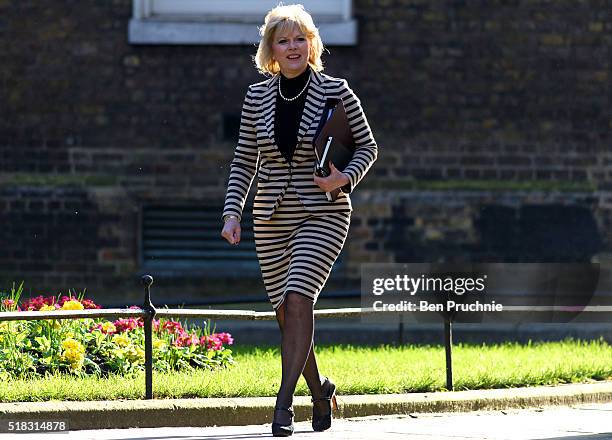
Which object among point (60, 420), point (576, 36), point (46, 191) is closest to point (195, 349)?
point (60, 420)

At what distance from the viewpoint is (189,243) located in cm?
1616

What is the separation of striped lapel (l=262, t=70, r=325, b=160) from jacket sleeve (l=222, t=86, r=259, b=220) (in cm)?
9

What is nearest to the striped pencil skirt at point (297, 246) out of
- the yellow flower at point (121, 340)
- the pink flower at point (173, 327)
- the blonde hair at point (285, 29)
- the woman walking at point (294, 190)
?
the woman walking at point (294, 190)

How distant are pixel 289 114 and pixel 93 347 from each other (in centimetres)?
261

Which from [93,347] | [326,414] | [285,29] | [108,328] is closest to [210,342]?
[108,328]

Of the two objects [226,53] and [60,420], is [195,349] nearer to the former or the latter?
[60,420]

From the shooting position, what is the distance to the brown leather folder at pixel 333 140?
7301 millimetres

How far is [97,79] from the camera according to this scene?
15883mm

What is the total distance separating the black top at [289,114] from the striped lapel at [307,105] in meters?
0.02

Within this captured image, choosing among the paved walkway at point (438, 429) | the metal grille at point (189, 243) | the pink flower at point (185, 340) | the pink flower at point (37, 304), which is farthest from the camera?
the metal grille at point (189, 243)

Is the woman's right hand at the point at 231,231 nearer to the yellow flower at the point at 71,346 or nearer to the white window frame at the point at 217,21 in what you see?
the yellow flower at the point at 71,346

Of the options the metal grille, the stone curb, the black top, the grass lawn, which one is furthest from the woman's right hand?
the metal grille

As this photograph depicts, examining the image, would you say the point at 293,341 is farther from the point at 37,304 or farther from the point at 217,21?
the point at 217,21

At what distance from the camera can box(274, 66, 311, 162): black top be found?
7441mm
